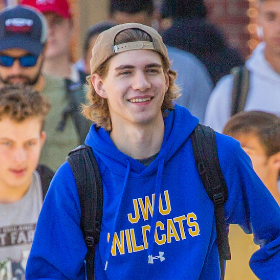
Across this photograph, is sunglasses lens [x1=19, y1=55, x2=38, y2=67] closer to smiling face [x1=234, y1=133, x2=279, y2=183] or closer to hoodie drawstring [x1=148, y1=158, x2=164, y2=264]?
smiling face [x1=234, y1=133, x2=279, y2=183]

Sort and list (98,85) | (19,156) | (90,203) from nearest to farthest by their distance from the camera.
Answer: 1. (90,203)
2. (98,85)
3. (19,156)

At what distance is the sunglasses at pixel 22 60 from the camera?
4766mm

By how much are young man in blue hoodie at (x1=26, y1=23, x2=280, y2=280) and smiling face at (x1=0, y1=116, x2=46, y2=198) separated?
140cm

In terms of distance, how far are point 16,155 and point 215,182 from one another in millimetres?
1807

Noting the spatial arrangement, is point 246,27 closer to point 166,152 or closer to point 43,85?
point 43,85

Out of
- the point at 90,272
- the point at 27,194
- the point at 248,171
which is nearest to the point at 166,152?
the point at 248,171

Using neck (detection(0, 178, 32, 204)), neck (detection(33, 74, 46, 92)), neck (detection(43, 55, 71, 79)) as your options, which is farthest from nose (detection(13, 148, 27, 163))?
neck (detection(43, 55, 71, 79))

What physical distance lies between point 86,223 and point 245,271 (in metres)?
1.49

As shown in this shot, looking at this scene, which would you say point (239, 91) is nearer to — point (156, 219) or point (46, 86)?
point (46, 86)

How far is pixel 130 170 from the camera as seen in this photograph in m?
3.02

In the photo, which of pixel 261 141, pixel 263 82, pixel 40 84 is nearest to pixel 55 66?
pixel 40 84

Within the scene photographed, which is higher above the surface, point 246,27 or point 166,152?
point 246,27

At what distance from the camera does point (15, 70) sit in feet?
15.6

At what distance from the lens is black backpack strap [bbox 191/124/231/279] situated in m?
2.95
